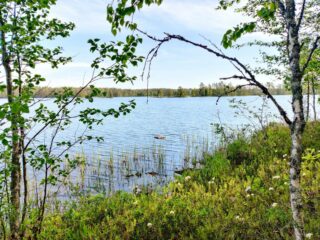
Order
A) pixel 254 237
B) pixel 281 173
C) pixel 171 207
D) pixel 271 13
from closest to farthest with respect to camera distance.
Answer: pixel 271 13 < pixel 254 237 < pixel 171 207 < pixel 281 173

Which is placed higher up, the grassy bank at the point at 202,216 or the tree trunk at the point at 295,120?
the tree trunk at the point at 295,120

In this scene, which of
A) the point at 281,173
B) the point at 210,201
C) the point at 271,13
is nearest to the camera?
the point at 271,13

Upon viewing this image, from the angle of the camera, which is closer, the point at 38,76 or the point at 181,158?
the point at 38,76

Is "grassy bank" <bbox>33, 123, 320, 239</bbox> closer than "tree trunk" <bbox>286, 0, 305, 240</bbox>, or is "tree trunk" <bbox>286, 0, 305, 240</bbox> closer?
"tree trunk" <bbox>286, 0, 305, 240</bbox>

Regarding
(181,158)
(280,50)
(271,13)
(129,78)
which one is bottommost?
(181,158)

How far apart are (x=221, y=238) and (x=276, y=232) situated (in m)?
0.96

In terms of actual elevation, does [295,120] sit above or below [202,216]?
above

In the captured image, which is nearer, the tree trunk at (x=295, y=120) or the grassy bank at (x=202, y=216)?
the tree trunk at (x=295, y=120)

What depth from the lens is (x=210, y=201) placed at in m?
7.89

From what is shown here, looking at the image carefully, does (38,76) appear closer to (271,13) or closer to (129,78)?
(129,78)

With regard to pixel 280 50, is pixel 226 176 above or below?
below

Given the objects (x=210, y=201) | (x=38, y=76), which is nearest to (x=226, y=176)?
(x=210, y=201)

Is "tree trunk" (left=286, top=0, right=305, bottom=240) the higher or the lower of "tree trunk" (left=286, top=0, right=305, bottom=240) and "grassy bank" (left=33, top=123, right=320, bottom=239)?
the higher

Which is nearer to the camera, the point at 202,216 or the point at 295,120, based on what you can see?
the point at 295,120
